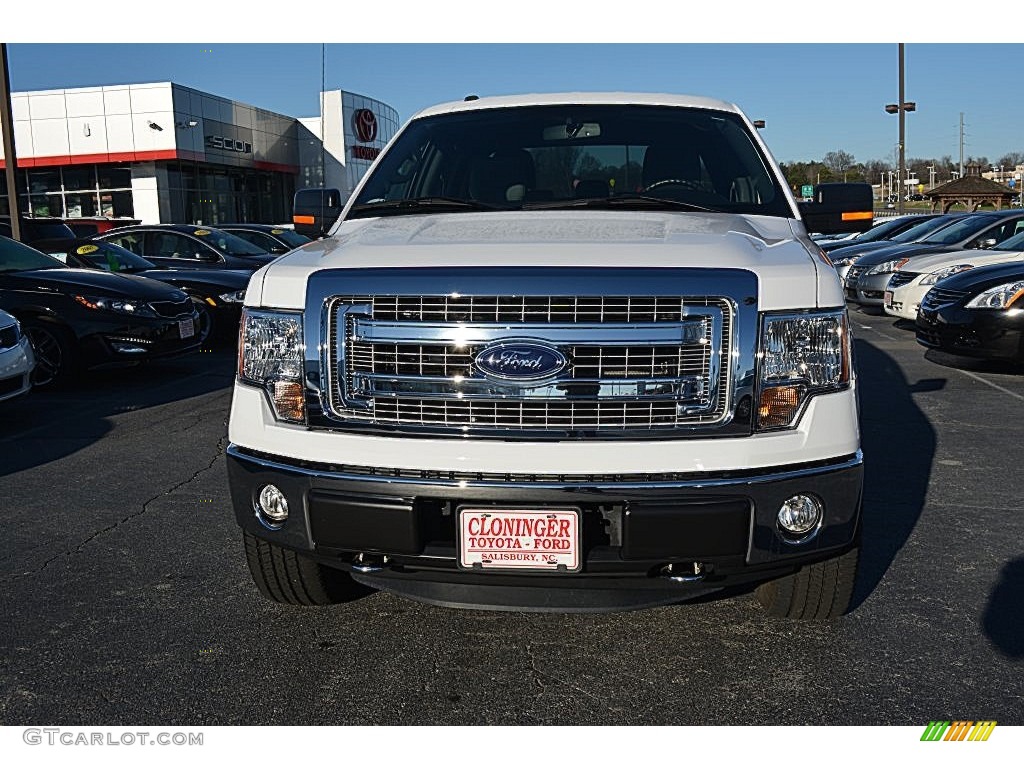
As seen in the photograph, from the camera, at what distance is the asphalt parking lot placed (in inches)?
111

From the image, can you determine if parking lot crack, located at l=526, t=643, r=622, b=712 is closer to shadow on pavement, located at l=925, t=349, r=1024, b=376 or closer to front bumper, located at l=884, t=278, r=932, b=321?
shadow on pavement, located at l=925, t=349, r=1024, b=376

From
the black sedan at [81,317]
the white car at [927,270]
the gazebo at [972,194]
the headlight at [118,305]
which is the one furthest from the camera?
the gazebo at [972,194]

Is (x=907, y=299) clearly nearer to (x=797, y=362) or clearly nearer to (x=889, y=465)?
(x=889, y=465)

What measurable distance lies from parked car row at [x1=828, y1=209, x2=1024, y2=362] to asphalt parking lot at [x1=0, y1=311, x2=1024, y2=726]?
13.6 feet

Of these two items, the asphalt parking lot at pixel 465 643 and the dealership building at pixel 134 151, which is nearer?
the asphalt parking lot at pixel 465 643

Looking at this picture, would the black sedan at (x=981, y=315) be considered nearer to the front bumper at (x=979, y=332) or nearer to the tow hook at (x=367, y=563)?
the front bumper at (x=979, y=332)

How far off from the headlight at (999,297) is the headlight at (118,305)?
24.8 ft

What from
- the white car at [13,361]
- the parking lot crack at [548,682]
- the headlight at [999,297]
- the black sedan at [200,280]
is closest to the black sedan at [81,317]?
the white car at [13,361]

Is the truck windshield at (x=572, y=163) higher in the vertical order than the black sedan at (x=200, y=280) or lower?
higher

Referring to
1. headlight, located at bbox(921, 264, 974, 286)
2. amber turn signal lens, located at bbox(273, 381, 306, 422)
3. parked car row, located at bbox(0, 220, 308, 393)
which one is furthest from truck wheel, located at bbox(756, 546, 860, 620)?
headlight, located at bbox(921, 264, 974, 286)

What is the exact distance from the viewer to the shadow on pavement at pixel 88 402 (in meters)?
6.29

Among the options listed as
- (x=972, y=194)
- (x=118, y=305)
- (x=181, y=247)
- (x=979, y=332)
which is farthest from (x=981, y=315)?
(x=972, y=194)

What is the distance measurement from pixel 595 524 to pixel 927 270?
10.8 m
